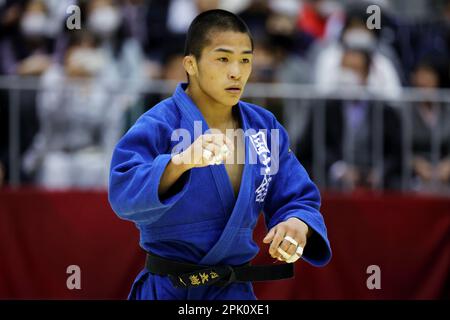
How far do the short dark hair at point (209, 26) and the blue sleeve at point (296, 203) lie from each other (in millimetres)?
538

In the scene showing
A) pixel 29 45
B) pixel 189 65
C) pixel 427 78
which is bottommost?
pixel 427 78

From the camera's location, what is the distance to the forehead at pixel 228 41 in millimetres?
3809

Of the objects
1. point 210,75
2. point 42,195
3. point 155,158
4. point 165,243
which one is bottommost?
point 42,195

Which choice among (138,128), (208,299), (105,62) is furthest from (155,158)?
(105,62)

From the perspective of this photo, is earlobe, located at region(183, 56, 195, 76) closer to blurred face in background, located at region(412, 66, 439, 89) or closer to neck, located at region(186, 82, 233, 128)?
neck, located at region(186, 82, 233, 128)

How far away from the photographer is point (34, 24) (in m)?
8.67

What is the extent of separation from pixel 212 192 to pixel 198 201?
0.25 ft

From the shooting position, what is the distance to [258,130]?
405 centimetres

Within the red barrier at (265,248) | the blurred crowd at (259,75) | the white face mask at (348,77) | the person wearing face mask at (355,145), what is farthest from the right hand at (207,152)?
the white face mask at (348,77)

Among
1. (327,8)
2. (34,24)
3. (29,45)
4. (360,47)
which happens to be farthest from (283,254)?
(327,8)

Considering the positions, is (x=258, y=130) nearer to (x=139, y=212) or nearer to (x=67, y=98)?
(x=139, y=212)

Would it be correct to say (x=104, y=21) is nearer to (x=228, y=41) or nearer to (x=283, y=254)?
(x=228, y=41)

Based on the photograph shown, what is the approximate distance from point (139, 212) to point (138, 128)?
0.36m

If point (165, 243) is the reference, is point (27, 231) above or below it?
below
